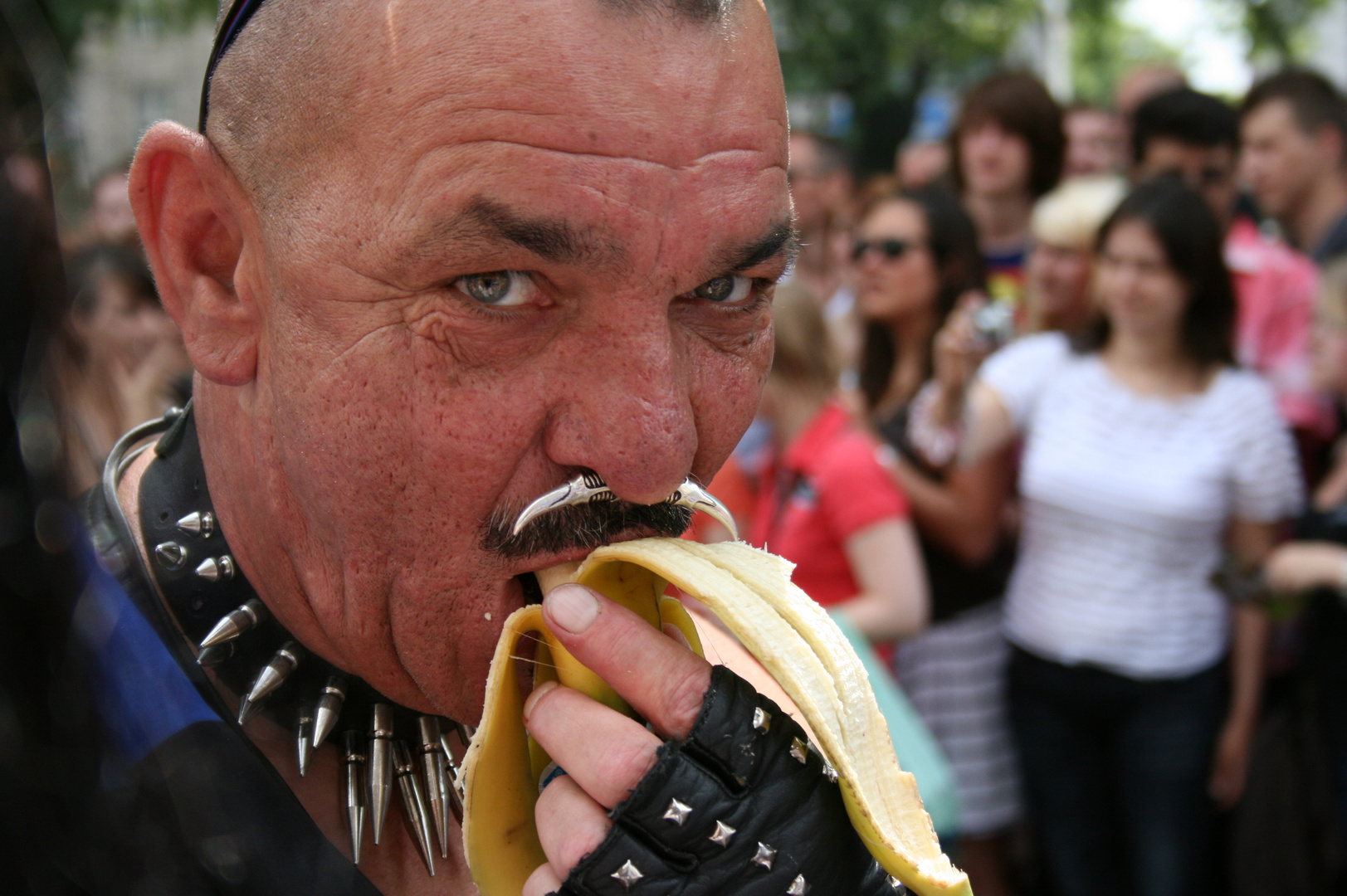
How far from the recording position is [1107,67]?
4538 centimetres

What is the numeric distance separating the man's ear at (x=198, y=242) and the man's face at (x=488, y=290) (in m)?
0.06

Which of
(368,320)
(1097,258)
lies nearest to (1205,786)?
(1097,258)

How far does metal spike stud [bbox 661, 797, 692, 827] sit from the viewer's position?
4.05 ft

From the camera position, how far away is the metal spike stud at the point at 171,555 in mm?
1504

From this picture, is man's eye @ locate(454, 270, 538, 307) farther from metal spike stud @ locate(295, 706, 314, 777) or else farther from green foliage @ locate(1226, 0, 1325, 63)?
green foliage @ locate(1226, 0, 1325, 63)

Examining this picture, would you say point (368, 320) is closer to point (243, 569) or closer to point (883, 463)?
point (243, 569)

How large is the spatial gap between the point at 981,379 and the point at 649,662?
3.36 meters

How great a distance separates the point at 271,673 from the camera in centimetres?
151

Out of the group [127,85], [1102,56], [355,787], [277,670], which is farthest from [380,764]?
[1102,56]

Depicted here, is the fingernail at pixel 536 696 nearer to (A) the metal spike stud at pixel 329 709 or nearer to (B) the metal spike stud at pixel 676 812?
(B) the metal spike stud at pixel 676 812

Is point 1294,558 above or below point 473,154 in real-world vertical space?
below

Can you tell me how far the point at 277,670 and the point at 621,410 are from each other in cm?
62

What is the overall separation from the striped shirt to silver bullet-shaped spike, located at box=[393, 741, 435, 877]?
3028 mm

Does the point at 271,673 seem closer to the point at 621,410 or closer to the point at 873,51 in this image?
the point at 621,410
